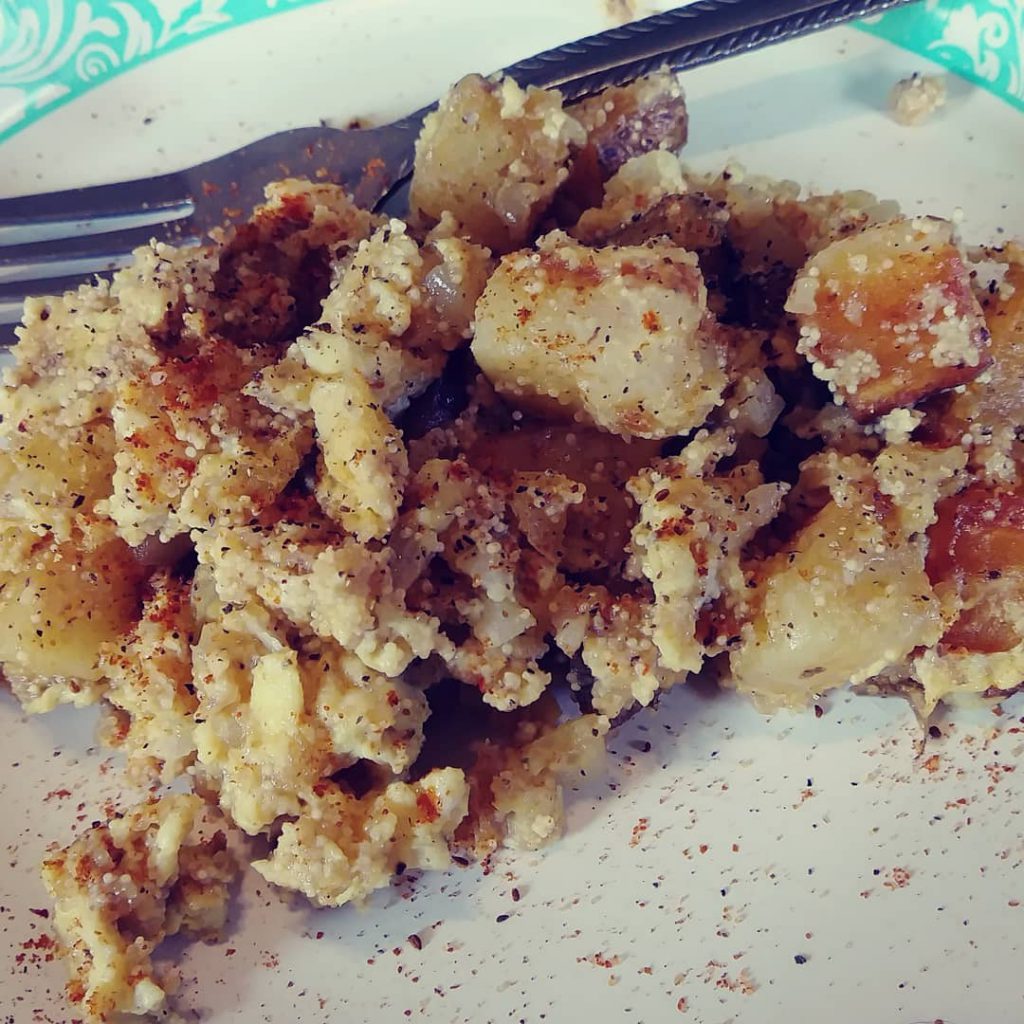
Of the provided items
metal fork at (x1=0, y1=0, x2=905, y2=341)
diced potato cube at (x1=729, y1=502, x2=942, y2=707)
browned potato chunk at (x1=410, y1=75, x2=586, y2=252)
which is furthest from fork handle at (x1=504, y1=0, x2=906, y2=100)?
diced potato cube at (x1=729, y1=502, x2=942, y2=707)

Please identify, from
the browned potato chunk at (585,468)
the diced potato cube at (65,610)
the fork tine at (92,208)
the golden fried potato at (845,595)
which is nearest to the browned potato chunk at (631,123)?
the browned potato chunk at (585,468)

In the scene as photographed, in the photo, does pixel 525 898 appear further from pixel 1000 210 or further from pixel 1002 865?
pixel 1000 210

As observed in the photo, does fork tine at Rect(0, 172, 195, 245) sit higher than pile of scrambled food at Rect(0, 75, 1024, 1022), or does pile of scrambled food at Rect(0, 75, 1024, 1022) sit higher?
fork tine at Rect(0, 172, 195, 245)

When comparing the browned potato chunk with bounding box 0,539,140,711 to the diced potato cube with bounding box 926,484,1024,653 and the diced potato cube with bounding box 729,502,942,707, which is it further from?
the diced potato cube with bounding box 926,484,1024,653

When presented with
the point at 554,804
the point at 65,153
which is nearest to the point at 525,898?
the point at 554,804

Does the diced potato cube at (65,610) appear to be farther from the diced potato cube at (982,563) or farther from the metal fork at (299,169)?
the diced potato cube at (982,563)

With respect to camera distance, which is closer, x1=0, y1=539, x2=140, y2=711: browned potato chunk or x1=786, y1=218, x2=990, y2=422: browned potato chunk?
x1=786, y1=218, x2=990, y2=422: browned potato chunk
